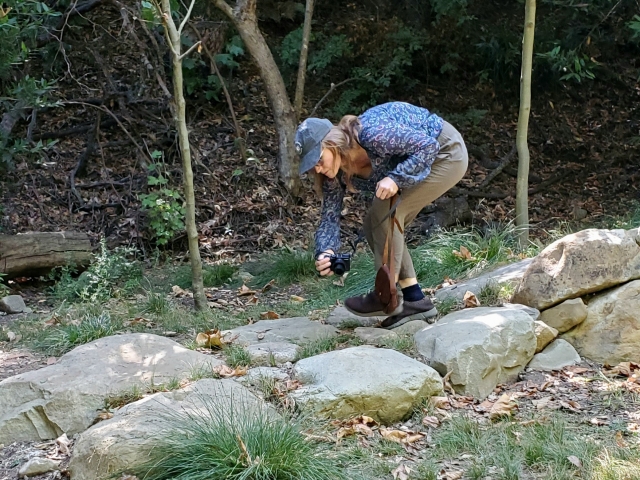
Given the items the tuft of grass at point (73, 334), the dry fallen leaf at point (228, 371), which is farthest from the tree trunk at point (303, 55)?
the dry fallen leaf at point (228, 371)

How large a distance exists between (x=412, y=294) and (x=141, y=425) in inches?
85.7

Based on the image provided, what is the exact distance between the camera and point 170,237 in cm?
865

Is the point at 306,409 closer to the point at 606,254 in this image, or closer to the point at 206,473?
the point at 206,473

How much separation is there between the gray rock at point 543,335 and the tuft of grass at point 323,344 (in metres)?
1.09

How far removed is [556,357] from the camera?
176 inches

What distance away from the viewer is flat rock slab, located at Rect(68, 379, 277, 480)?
3.08 metres

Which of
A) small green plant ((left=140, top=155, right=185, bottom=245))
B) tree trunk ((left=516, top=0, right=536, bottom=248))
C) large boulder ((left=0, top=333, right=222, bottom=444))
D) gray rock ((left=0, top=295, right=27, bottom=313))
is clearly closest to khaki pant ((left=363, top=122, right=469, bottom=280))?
large boulder ((left=0, top=333, right=222, bottom=444))

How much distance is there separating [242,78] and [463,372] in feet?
30.6

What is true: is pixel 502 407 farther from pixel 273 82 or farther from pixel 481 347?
pixel 273 82

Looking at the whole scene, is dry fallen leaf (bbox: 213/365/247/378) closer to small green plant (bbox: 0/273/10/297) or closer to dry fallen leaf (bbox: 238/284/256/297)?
dry fallen leaf (bbox: 238/284/256/297)

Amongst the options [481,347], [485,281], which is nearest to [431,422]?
[481,347]

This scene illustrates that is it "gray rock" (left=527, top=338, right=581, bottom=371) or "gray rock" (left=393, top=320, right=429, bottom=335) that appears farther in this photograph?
"gray rock" (left=393, top=320, right=429, bottom=335)

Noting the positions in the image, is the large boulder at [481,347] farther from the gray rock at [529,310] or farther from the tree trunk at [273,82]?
the tree trunk at [273,82]

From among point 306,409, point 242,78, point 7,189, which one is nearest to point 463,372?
point 306,409
